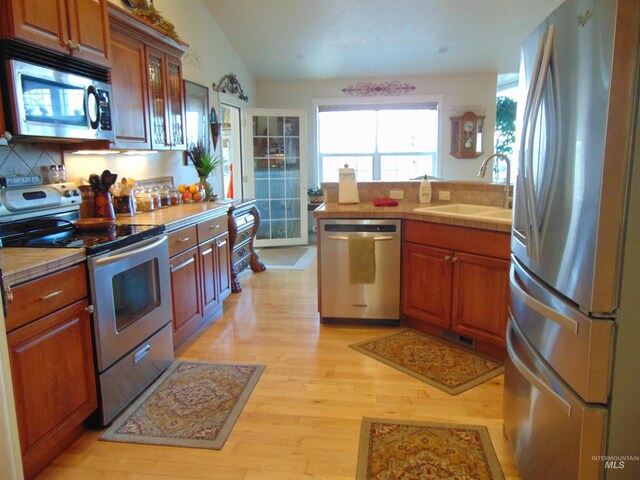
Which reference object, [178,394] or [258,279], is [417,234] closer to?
[178,394]

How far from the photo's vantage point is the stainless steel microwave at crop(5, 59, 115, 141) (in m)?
2.00

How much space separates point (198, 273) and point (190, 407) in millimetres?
1130

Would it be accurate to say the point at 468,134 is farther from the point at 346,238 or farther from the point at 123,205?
the point at 123,205

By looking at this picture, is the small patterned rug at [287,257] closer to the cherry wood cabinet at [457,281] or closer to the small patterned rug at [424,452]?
the cherry wood cabinet at [457,281]

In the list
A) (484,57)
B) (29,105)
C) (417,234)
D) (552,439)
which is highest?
(484,57)

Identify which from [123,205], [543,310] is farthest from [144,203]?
[543,310]

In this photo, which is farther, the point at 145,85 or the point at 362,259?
the point at 362,259

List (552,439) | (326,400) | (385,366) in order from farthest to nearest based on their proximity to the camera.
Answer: (385,366)
(326,400)
(552,439)

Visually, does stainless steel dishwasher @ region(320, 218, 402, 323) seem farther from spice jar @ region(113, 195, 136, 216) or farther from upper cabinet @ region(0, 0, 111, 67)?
upper cabinet @ region(0, 0, 111, 67)

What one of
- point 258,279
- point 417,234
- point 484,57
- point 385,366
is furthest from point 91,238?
point 484,57

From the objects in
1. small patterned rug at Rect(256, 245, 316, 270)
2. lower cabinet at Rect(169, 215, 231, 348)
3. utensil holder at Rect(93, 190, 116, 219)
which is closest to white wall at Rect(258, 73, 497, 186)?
small patterned rug at Rect(256, 245, 316, 270)

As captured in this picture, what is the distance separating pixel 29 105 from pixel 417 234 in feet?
7.79

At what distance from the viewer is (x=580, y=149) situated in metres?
1.30

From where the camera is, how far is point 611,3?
1154 millimetres
